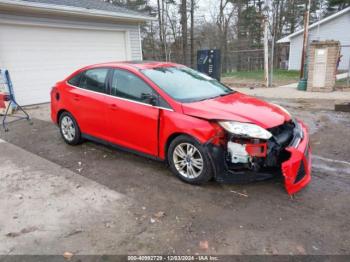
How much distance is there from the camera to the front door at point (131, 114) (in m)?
3.69

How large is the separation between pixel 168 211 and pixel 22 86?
749cm

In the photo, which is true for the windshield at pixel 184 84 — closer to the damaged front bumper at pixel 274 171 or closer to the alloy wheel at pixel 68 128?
the damaged front bumper at pixel 274 171

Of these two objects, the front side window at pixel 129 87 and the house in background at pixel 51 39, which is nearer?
the front side window at pixel 129 87

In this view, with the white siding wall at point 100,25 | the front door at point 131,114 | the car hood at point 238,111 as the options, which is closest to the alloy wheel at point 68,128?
the front door at point 131,114

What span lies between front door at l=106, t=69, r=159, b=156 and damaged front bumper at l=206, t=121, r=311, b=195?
0.90m

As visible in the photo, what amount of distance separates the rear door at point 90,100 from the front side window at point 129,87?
0.23m

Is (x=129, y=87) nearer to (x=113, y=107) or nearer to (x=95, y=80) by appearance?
(x=113, y=107)

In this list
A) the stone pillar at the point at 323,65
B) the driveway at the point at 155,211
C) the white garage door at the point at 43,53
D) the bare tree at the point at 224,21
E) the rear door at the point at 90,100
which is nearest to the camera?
the driveway at the point at 155,211

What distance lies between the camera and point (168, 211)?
117 inches

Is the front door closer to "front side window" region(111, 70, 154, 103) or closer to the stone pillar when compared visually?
"front side window" region(111, 70, 154, 103)

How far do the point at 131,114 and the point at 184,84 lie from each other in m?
0.85

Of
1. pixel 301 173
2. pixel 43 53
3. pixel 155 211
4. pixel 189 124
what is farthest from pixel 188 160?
pixel 43 53

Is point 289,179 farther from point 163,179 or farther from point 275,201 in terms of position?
point 163,179

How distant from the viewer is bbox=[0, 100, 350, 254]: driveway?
2.47 metres
